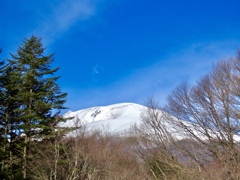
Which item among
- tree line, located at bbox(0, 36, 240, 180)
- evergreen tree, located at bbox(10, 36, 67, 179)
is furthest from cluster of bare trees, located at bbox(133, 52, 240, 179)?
evergreen tree, located at bbox(10, 36, 67, 179)

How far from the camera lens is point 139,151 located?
21672mm

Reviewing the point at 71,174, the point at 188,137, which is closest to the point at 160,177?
the point at 188,137

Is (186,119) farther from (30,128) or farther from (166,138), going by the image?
(30,128)

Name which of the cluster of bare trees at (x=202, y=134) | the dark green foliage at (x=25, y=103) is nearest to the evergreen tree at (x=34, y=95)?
the dark green foliage at (x=25, y=103)

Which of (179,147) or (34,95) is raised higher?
(34,95)

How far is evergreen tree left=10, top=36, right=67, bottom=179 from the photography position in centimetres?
1546

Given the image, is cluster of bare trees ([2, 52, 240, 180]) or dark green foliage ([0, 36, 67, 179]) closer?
cluster of bare trees ([2, 52, 240, 180])

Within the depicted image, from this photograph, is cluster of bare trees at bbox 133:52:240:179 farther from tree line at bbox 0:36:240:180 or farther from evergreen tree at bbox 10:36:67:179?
evergreen tree at bbox 10:36:67:179

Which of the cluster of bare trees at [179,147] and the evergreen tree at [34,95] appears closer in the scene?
the cluster of bare trees at [179,147]

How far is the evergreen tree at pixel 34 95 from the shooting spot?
609 inches

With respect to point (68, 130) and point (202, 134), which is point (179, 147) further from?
point (68, 130)

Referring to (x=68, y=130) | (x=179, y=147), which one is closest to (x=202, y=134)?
(x=179, y=147)

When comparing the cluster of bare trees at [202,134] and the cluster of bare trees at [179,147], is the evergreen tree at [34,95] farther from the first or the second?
the cluster of bare trees at [202,134]

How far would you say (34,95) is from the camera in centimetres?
1605
